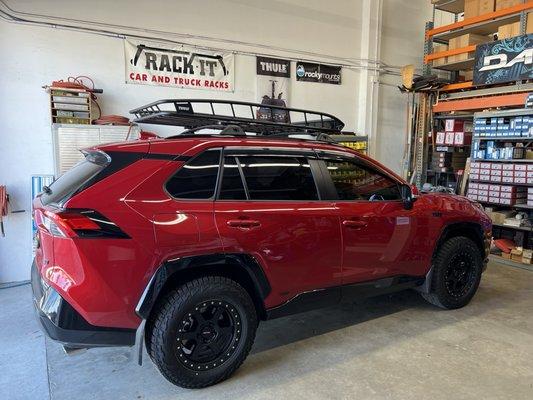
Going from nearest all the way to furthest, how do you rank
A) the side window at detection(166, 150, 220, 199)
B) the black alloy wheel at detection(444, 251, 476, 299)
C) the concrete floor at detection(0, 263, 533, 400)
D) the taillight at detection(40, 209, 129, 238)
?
the taillight at detection(40, 209, 129, 238) → the side window at detection(166, 150, 220, 199) → the concrete floor at detection(0, 263, 533, 400) → the black alloy wheel at detection(444, 251, 476, 299)

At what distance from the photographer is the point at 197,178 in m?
2.51

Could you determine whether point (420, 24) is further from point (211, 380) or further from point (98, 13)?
point (211, 380)

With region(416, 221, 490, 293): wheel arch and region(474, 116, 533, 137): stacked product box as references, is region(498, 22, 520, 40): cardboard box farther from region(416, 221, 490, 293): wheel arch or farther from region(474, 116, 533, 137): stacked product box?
region(416, 221, 490, 293): wheel arch

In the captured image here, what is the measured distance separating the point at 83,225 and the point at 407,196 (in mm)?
2494

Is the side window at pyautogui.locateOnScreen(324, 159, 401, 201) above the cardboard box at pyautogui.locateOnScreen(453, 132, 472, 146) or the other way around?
the other way around

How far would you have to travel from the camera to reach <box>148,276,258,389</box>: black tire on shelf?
2.39m

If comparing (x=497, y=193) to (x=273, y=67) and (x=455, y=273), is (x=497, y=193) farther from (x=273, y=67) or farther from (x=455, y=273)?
(x=273, y=67)

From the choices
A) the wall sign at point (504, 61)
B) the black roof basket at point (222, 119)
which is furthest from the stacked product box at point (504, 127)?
the black roof basket at point (222, 119)

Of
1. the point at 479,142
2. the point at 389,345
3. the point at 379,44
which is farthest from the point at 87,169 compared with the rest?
the point at 379,44

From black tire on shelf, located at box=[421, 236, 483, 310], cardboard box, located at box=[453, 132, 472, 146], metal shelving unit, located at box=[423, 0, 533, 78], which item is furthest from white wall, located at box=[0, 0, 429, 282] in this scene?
black tire on shelf, located at box=[421, 236, 483, 310]

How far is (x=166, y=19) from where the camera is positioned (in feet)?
17.8

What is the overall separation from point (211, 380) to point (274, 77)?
16.2ft

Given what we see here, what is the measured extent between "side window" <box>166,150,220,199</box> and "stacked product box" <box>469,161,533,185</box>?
200 inches

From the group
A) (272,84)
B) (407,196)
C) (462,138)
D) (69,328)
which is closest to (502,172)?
(462,138)
